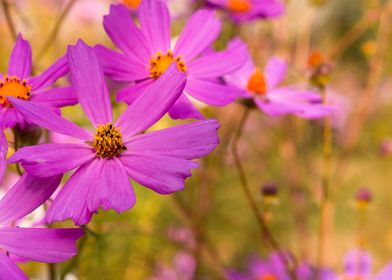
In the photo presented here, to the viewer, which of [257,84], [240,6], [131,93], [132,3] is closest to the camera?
[131,93]

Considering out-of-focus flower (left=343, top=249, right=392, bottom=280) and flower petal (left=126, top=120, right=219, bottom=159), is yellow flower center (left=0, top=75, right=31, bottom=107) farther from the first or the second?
out-of-focus flower (left=343, top=249, right=392, bottom=280)

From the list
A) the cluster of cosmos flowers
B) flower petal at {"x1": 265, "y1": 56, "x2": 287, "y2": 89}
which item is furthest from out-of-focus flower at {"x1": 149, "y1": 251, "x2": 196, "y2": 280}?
the cluster of cosmos flowers

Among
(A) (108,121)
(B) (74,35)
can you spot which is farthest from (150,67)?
(B) (74,35)

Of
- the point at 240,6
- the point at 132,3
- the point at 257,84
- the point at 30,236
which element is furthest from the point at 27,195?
the point at 132,3

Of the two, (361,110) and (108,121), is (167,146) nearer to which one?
(108,121)

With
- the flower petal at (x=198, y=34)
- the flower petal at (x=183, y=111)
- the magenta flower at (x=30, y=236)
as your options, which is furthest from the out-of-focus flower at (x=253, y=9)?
the magenta flower at (x=30, y=236)

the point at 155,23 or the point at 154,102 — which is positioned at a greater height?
the point at 155,23

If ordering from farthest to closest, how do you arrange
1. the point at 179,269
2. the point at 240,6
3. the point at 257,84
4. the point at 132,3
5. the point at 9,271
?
the point at 179,269 < the point at 132,3 < the point at 240,6 < the point at 257,84 < the point at 9,271

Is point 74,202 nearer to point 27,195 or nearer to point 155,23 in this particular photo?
point 27,195
